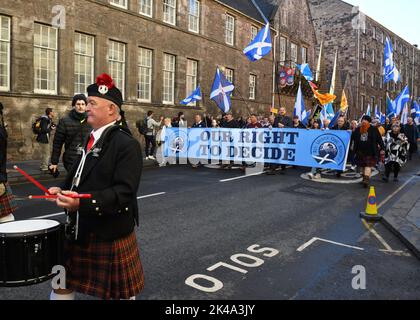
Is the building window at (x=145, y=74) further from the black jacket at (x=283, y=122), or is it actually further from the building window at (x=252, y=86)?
the building window at (x=252, y=86)

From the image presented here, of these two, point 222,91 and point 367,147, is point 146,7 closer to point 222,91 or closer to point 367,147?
point 222,91

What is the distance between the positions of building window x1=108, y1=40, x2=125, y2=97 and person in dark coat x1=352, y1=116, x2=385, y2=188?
1231 cm

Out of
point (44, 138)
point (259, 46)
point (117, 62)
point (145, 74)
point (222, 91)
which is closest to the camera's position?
point (44, 138)

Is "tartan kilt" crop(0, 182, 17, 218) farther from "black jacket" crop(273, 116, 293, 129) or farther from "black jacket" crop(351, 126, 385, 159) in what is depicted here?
"black jacket" crop(273, 116, 293, 129)

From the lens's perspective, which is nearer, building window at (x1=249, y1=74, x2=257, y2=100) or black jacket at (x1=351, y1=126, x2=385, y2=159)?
black jacket at (x1=351, y1=126, x2=385, y2=159)

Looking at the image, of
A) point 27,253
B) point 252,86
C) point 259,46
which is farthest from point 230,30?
point 27,253

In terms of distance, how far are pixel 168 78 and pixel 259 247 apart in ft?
62.2

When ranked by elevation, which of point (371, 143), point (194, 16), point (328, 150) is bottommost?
point (328, 150)

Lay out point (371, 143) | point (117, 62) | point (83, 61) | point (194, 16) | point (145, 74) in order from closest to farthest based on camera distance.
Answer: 1. point (371, 143)
2. point (83, 61)
3. point (117, 62)
4. point (145, 74)
5. point (194, 16)

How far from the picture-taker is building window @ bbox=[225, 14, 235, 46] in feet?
90.5

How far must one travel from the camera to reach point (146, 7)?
2127 centimetres

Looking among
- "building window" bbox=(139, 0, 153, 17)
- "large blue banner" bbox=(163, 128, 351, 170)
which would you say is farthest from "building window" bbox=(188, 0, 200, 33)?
"large blue banner" bbox=(163, 128, 351, 170)

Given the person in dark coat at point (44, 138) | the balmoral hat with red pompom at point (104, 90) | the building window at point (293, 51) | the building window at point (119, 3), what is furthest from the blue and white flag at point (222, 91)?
the building window at point (293, 51)

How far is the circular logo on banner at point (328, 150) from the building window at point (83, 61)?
10.8 metres
